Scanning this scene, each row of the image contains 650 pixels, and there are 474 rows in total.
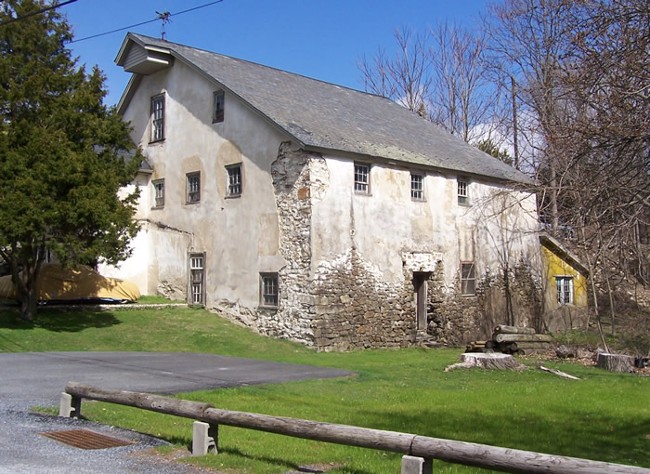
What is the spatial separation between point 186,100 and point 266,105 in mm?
3930

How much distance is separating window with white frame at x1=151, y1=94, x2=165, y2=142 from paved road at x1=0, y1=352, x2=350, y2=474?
1108 centimetres

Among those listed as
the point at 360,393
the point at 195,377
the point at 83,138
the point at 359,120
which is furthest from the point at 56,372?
the point at 359,120

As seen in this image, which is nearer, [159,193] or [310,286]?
[310,286]

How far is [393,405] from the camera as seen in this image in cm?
1113

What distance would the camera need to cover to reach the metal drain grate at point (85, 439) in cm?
769

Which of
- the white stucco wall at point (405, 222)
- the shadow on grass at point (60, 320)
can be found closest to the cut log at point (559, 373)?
the white stucco wall at point (405, 222)

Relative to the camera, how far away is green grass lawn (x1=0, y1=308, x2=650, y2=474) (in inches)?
316

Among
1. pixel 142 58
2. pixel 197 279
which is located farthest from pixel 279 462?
pixel 142 58

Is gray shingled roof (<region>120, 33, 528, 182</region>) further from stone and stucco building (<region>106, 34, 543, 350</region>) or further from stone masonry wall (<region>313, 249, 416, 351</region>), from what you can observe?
stone masonry wall (<region>313, 249, 416, 351</region>)

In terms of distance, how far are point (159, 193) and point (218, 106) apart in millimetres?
4600

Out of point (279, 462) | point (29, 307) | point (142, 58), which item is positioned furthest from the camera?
point (142, 58)

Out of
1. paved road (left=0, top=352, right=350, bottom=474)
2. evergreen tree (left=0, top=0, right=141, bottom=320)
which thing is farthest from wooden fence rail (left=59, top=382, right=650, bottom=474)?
evergreen tree (left=0, top=0, right=141, bottom=320)

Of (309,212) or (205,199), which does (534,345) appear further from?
(205,199)

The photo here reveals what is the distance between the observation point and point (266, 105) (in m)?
22.8
